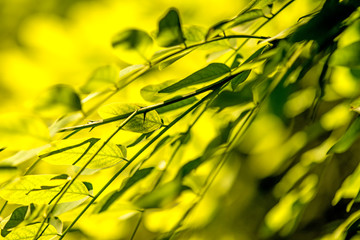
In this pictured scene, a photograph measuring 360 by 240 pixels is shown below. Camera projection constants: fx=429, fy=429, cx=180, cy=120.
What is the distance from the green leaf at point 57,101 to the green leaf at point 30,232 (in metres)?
0.18

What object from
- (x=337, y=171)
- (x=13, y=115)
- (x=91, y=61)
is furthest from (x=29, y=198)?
(x=337, y=171)

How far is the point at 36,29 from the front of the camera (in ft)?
4.17

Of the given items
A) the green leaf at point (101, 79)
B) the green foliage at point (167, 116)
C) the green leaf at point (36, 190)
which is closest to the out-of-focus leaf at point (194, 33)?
the green foliage at point (167, 116)

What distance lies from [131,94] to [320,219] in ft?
2.64

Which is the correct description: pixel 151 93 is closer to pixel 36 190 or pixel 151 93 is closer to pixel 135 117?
pixel 135 117

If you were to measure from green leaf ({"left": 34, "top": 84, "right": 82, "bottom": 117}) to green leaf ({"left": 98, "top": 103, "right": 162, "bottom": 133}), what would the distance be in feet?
0.21

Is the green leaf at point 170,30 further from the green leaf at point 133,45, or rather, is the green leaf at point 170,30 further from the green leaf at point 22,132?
the green leaf at point 22,132

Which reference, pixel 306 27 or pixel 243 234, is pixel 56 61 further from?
pixel 306 27

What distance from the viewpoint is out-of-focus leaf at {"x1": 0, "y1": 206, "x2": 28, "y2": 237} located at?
525 mm

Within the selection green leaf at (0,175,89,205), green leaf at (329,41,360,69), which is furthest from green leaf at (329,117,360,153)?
green leaf at (0,175,89,205)

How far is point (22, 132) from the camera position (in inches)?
16.4

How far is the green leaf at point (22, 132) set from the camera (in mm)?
406

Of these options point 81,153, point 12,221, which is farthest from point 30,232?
point 81,153

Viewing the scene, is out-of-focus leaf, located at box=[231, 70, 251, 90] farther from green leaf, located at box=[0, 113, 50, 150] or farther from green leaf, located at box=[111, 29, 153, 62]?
green leaf, located at box=[0, 113, 50, 150]
